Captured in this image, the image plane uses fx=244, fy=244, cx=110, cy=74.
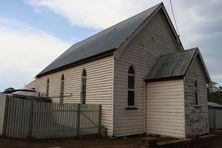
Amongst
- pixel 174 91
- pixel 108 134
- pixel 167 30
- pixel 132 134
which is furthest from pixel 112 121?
pixel 167 30

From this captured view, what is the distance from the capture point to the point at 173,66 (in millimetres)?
15078

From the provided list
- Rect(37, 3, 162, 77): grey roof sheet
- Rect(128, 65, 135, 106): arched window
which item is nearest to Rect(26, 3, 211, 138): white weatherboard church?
Rect(128, 65, 135, 106): arched window

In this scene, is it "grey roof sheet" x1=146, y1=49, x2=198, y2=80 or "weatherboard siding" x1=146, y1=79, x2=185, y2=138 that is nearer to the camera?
"weatherboard siding" x1=146, y1=79, x2=185, y2=138

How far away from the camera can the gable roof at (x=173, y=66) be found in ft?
46.9

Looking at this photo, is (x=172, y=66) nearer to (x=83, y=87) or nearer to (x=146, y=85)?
(x=146, y=85)

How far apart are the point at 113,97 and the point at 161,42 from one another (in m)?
6.69

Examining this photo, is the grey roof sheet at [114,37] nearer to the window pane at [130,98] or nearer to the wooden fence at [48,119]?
the window pane at [130,98]

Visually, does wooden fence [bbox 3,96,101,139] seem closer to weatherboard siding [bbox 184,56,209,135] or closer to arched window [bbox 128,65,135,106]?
arched window [bbox 128,65,135,106]

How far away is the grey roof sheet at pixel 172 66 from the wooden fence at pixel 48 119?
170 inches

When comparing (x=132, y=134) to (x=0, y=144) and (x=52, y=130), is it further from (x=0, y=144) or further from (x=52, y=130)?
(x=0, y=144)

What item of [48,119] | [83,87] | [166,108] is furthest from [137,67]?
[48,119]

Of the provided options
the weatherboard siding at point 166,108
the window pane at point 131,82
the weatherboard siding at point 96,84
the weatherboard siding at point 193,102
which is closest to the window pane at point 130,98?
the window pane at point 131,82

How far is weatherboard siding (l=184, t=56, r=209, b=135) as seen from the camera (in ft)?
46.6

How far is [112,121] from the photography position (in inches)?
553
